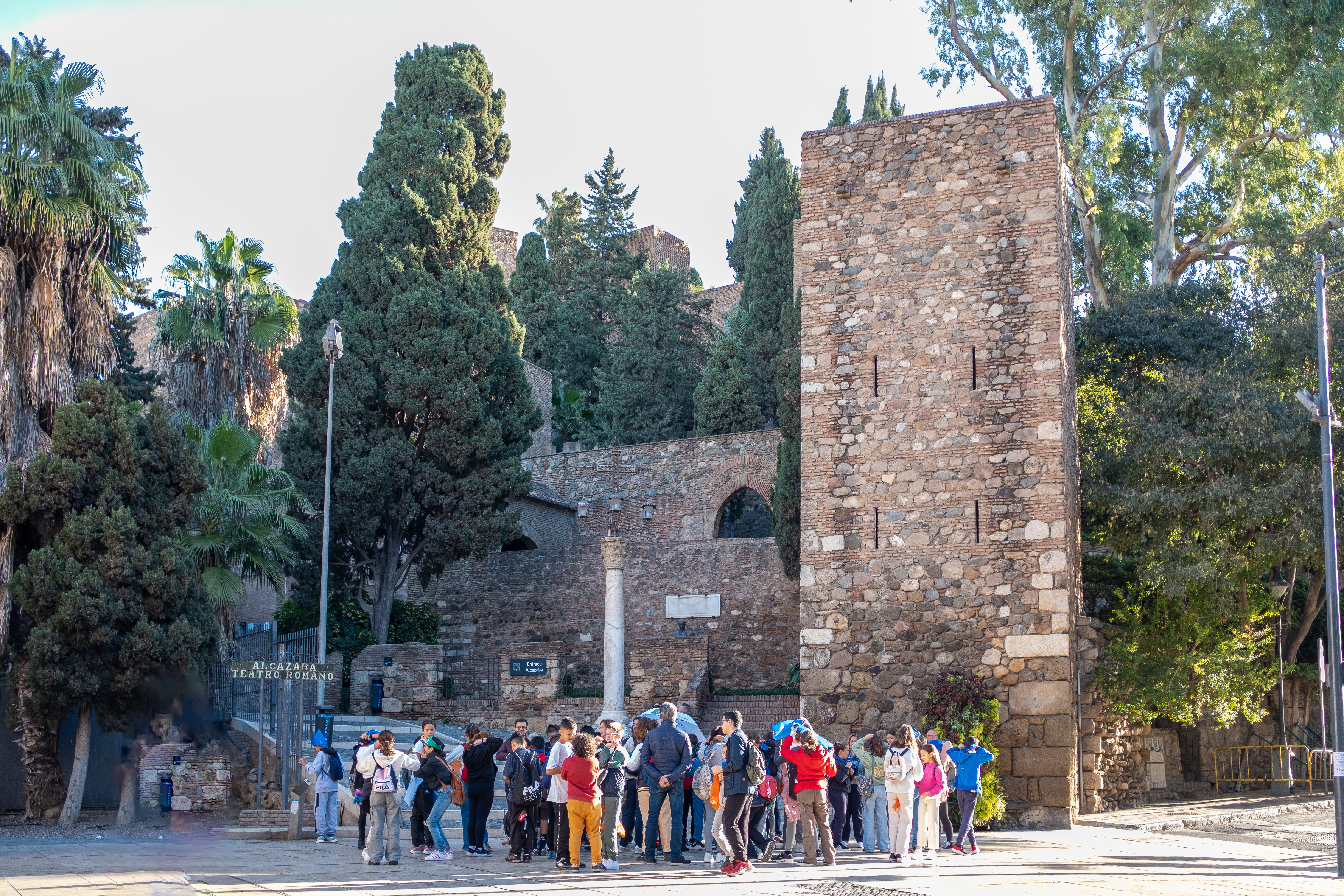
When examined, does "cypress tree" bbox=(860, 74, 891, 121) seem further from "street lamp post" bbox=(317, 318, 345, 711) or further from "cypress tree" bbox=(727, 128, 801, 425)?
"street lamp post" bbox=(317, 318, 345, 711)

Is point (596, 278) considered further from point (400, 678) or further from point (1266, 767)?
point (1266, 767)

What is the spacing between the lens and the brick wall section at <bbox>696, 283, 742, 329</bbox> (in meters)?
48.4

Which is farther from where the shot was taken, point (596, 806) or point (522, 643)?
point (522, 643)

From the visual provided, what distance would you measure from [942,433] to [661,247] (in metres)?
39.1

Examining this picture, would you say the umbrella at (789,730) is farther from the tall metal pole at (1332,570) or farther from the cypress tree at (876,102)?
the cypress tree at (876,102)

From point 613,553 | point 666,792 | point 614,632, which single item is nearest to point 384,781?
point 666,792

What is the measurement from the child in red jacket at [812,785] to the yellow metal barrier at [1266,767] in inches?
431

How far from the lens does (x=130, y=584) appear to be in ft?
52.1

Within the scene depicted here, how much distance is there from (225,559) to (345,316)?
818 cm

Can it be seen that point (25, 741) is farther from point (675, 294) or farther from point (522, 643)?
point (675, 294)

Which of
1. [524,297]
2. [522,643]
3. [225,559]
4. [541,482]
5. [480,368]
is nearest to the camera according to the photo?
[225,559]

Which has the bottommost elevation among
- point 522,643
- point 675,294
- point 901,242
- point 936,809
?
point 936,809

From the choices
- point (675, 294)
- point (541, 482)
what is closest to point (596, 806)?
point (541, 482)

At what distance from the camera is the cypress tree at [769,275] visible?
110ft
